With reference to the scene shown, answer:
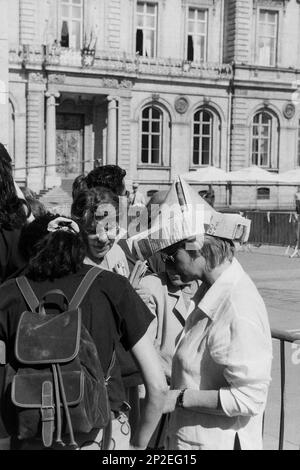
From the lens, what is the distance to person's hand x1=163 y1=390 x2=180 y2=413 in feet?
9.39

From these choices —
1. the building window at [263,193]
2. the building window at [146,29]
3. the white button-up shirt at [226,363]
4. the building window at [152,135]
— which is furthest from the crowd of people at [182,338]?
the building window at [263,193]

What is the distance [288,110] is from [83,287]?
130 ft

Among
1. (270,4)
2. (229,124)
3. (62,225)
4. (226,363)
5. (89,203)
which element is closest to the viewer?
(226,363)

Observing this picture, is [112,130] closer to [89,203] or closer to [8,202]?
[89,203]

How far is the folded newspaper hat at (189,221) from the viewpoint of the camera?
2.84 metres

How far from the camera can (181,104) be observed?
37.9 metres

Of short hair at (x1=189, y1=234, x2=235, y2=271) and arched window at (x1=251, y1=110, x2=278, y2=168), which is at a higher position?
arched window at (x1=251, y1=110, x2=278, y2=168)

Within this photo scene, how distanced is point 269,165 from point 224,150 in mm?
3127

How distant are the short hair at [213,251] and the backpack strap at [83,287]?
40 cm

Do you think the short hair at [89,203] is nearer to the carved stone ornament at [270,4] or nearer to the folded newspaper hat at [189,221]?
the folded newspaper hat at [189,221]

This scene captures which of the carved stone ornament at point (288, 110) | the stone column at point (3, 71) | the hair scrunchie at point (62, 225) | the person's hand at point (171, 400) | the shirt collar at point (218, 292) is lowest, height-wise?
the person's hand at point (171, 400)

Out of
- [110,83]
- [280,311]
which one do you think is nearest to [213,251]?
[280,311]

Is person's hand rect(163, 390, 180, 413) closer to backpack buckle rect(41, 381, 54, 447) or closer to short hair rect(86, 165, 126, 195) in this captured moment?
backpack buckle rect(41, 381, 54, 447)

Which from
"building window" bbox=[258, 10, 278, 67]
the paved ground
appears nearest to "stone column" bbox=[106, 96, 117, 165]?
"building window" bbox=[258, 10, 278, 67]
